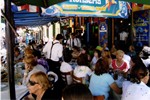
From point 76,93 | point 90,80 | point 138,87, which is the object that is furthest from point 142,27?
point 76,93

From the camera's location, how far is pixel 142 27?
12531 mm

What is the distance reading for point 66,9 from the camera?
27.6 ft

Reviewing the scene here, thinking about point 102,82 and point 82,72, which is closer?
point 102,82

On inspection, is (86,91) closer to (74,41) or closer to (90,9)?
(90,9)

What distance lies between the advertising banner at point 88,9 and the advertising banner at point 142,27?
239cm

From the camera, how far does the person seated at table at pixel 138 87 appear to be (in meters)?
3.60

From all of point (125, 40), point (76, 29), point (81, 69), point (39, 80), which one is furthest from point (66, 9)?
point (76, 29)

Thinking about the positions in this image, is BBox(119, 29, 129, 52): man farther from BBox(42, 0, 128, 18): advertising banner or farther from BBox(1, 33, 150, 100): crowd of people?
BBox(1, 33, 150, 100): crowd of people

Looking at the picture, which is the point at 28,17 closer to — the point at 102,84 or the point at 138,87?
the point at 102,84

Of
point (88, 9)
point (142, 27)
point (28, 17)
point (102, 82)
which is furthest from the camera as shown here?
point (142, 27)

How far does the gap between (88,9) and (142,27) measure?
454 centimetres

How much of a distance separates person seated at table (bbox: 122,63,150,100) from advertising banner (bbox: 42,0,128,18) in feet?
15.6

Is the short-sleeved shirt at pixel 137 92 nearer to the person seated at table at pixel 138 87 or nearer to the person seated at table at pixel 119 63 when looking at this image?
the person seated at table at pixel 138 87

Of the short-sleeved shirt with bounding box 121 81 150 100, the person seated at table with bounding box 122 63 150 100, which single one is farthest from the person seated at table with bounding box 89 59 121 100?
the short-sleeved shirt with bounding box 121 81 150 100
